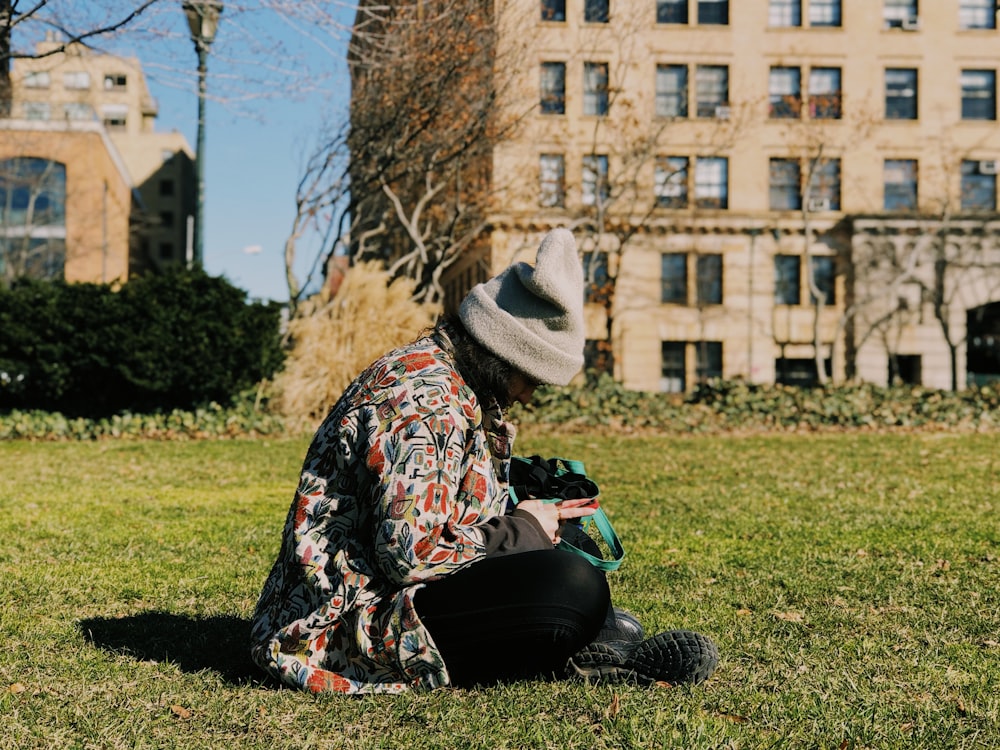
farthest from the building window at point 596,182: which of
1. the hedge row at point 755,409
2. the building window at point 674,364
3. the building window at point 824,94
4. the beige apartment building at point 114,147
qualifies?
the beige apartment building at point 114,147

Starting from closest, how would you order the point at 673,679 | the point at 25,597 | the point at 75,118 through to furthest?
the point at 673,679, the point at 25,597, the point at 75,118

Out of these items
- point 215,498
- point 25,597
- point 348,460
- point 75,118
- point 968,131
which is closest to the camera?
point 348,460

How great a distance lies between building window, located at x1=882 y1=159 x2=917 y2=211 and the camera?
3562 cm

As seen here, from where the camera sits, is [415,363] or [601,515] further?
[601,515]

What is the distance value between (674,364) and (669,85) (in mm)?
9264

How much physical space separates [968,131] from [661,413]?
24261mm

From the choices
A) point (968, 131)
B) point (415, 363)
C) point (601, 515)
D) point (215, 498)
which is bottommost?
point (215, 498)

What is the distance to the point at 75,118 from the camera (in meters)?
43.3

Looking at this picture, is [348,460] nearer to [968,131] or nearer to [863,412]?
[863,412]

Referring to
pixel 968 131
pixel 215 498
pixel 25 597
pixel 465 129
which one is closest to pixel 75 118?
pixel 465 129

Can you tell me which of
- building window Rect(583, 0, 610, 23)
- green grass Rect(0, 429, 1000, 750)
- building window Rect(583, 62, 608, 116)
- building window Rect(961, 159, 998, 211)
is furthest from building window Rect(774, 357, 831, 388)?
green grass Rect(0, 429, 1000, 750)

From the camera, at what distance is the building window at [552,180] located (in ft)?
81.1

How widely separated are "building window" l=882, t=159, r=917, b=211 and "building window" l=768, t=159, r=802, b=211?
10.2ft

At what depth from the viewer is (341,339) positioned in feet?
52.4
